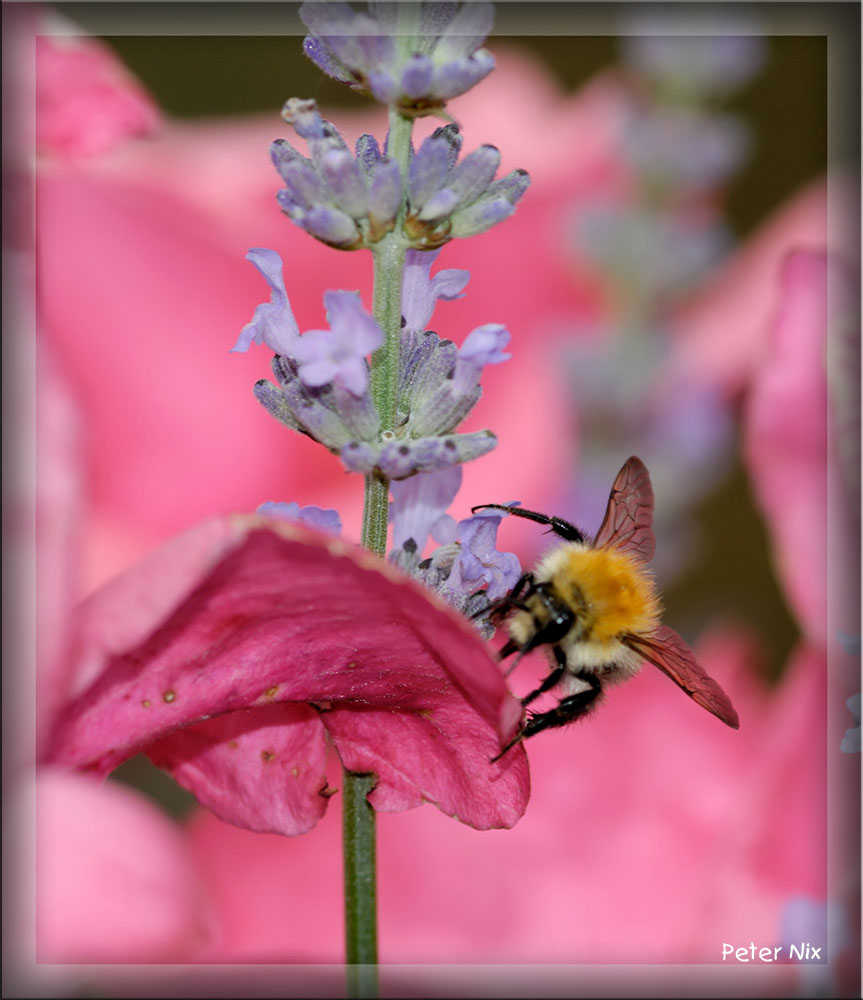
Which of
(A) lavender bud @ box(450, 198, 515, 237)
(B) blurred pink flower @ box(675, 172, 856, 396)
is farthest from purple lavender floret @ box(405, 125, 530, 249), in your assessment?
(B) blurred pink flower @ box(675, 172, 856, 396)

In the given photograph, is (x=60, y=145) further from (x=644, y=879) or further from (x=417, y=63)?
(x=644, y=879)

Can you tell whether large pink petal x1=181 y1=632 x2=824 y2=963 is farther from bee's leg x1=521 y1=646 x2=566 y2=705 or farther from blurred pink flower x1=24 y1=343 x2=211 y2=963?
blurred pink flower x1=24 y1=343 x2=211 y2=963

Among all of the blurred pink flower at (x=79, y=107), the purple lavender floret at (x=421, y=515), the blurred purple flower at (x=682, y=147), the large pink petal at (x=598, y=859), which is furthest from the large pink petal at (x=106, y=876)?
the blurred purple flower at (x=682, y=147)

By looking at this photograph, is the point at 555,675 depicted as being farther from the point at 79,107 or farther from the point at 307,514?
the point at 79,107

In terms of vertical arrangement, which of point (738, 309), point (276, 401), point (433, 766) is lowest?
point (433, 766)

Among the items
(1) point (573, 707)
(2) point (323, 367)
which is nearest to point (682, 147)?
(1) point (573, 707)

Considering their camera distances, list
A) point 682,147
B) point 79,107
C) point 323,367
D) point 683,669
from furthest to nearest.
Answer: point 682,147 → point 79,107 → point 683,669 → point 323,367

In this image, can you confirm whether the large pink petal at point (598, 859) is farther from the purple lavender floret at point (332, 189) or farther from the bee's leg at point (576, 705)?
the purple lavender floret at point (332, 189)
